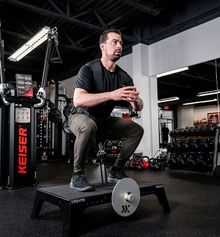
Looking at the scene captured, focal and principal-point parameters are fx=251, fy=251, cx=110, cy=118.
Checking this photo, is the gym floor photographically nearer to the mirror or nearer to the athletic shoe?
the athletic shoe

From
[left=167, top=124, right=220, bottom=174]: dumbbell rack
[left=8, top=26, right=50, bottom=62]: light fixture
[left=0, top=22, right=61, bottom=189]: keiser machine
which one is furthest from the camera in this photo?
[left=8, top=26, right=50, bottom=62]: light fixture

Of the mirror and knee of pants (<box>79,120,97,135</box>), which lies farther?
the mirror

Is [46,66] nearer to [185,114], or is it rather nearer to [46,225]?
[46,225]

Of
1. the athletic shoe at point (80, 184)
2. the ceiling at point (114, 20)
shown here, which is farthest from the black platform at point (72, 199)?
the ceiling at point (114, 20)

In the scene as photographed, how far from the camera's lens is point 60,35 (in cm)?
600

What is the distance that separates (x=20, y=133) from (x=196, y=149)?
9.53 feet

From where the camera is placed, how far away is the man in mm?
1522

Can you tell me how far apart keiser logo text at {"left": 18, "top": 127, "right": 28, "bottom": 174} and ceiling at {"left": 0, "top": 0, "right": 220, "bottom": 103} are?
2.49 metres

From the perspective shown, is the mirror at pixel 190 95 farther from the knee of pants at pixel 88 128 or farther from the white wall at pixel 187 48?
the knee of pants at pixel 88 128

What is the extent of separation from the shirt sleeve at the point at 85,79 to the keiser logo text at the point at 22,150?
1677 mm

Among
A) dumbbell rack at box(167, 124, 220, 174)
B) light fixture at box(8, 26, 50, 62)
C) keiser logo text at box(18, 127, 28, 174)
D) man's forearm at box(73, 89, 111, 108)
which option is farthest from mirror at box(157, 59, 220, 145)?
man's forearm at box(73, 89, 111, 108)

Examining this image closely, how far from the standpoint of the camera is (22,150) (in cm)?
303

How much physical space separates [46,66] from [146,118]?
284cm

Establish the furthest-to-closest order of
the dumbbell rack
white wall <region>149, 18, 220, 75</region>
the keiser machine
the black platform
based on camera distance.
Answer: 1. white wall <region>149, 18, 220, 75</region>
2. the dumbbell rack
3. the keiser machine
4. the black platform
